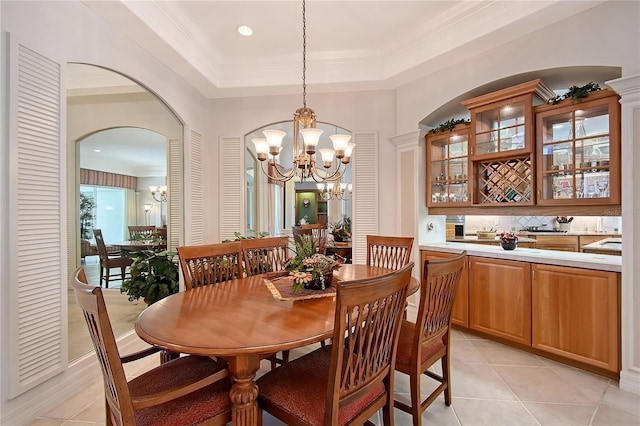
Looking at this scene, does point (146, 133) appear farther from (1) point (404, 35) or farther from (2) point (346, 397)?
(2) point (346, 397)

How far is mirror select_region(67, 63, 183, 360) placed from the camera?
2.61 meters

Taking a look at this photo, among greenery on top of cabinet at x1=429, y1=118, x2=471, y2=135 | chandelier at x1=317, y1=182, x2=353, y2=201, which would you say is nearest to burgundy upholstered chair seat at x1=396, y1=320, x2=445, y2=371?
greenery on top of cabinet at x1=429, y1=118, x2=471, y2=135

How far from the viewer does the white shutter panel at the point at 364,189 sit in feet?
13.3

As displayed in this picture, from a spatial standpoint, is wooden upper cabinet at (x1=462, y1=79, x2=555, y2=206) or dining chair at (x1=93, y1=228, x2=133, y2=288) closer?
wooden upper cabinet at (x1=462, y1=79, x2=555, y2=206)

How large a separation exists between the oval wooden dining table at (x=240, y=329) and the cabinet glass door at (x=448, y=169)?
2379mm

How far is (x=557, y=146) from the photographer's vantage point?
2.79 meters

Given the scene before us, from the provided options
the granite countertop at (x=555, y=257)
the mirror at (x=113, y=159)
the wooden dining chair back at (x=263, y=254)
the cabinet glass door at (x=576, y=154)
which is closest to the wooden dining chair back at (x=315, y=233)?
the wooden dining chair back at (x=263, y=254)

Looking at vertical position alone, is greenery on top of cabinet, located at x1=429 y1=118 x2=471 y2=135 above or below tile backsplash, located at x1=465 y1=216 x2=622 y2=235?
above

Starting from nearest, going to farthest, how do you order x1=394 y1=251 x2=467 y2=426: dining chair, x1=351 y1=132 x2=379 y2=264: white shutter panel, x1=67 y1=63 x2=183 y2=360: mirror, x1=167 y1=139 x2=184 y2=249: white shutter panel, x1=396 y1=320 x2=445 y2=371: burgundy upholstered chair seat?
x1=394 y1=251 x2=467 y2=426: dining chair → x1=396 y1=320 x2=445 y2=371: burgundy upholstered chair seat → x1=67 y1=63 x2=183 y2=360: mirror → x1=167 y1=139 x2=184 y2=249: white shutter panel → x1=351 y1=132 x2=379 y2=264: white shutter panel

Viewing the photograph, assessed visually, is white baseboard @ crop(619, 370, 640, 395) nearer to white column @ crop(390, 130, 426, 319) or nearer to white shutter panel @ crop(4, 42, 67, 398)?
white column @ crop(390, 130, 426, 319)

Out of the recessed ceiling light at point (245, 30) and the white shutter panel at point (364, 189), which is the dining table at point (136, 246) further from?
the recessed ceiling light at point (245, 30)

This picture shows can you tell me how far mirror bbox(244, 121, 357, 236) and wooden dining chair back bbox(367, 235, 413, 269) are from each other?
378 centimetres

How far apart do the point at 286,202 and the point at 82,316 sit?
23.7ft

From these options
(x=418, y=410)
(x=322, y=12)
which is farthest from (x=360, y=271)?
(x=322, y=12)
